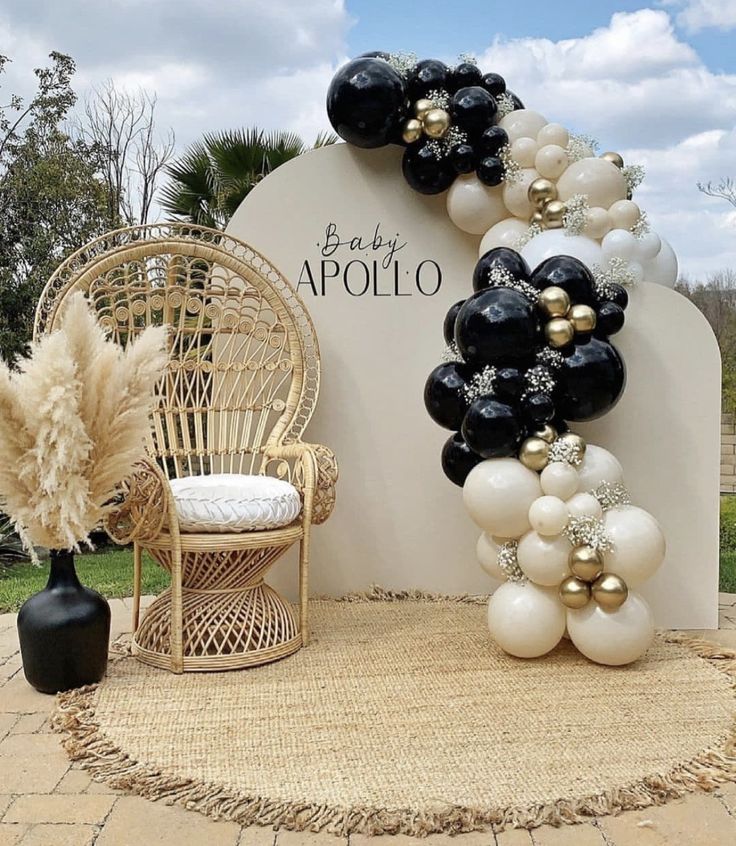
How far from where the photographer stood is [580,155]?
3066mm

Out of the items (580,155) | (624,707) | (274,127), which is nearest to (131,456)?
(624,707)

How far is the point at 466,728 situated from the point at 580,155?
2031 mm

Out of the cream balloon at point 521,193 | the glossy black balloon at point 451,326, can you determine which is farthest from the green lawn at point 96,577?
the cream balloon at point 521,193

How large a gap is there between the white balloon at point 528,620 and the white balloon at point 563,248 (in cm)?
109

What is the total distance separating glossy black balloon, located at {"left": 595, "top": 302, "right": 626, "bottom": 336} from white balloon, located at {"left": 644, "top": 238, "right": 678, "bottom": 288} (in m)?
0.35

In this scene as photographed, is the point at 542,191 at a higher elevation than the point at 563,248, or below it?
higher

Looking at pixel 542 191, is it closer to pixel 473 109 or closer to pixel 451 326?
pixel 473 109

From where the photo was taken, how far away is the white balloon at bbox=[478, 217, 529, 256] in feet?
10.2

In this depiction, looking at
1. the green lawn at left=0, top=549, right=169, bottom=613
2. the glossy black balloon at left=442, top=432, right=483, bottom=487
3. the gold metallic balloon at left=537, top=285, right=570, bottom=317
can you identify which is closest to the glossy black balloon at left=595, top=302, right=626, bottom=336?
the gold metallic balloon at left=537, top=285, right=570, bottom=317

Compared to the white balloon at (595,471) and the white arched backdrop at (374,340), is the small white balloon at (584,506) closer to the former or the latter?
the white balloon at (595,471)

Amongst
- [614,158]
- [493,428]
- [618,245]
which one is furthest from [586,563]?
[614,158]

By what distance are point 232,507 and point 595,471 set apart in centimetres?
114

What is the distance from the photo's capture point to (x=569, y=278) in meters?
2.71

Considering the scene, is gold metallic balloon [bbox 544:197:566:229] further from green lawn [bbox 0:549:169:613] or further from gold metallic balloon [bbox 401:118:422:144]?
green lawn [bbox 0:549:169:613]
